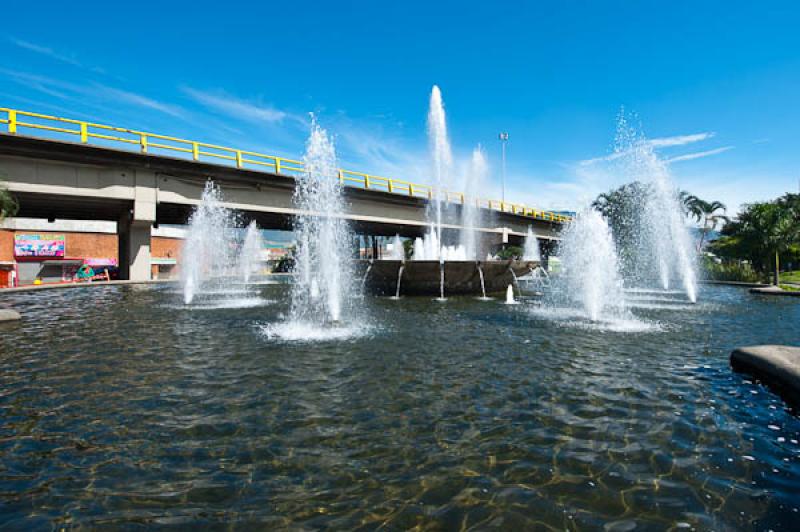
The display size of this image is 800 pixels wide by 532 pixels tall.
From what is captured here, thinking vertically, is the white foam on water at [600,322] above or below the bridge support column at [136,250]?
below

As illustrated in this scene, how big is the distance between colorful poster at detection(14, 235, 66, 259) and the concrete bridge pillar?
68.7ft

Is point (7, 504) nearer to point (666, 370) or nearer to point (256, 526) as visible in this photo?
point (256, 526)

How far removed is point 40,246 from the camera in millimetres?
46000

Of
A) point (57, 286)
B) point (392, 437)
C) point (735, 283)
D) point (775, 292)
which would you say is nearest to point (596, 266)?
point (392, 437)

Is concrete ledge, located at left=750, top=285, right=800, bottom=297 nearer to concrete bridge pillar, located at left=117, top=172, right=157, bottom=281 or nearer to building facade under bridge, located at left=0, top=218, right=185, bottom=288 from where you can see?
concrete bridge pillar, located at left=117, top=172, right=157, bottom=281

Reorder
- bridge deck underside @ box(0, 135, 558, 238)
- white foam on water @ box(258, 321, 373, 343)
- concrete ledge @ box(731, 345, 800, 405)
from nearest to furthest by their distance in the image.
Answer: concrete ledge @ box(731, 345, 800, 405), white foam on water @ box(258, 321, 373, 343), bridge deck underside @ box(0, 135, 558, 238)

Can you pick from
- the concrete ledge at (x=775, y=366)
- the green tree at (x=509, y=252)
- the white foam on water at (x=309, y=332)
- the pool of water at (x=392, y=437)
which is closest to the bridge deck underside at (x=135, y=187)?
the pool of water at (x=392, y=437)

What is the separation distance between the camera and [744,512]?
314 centimetres

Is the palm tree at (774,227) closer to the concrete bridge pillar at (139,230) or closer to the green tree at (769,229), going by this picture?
the green tree at (769,229)

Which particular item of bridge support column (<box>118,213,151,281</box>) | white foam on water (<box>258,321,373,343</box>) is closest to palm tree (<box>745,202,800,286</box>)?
white foam on water (<box>258,321,373,343</box>)

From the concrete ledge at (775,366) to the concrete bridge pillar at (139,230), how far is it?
97.5 ft

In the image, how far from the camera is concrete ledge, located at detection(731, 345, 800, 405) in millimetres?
5664

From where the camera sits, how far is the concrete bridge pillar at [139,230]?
26781 mm

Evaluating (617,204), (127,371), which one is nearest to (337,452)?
(127,371)
